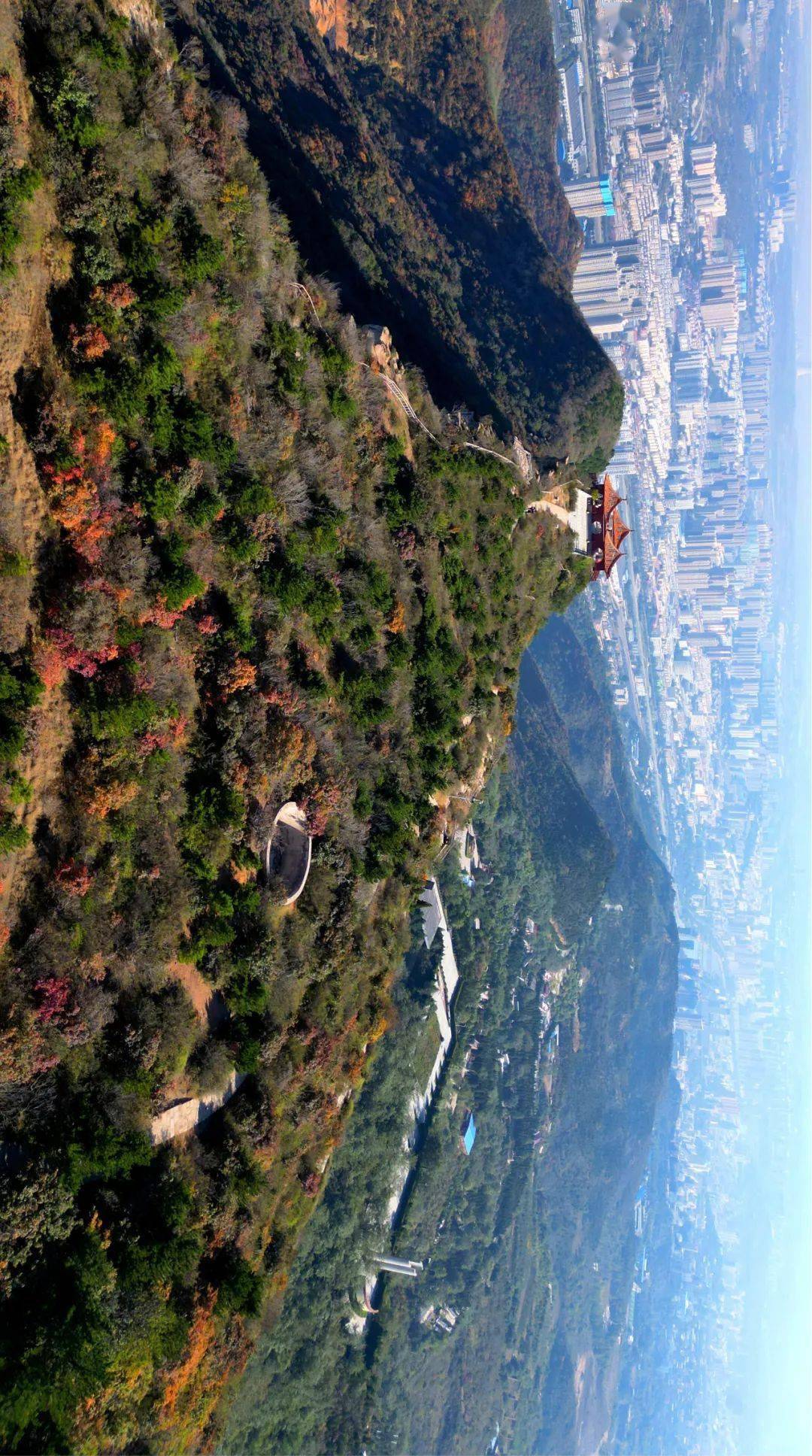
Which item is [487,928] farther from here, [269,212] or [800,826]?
[800,826]

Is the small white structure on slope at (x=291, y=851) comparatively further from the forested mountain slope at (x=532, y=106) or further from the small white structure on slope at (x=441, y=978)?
the forested mountain slope at (x=532, y=106)

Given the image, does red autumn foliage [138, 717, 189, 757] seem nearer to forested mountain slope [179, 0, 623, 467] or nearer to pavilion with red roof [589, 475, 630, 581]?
forested mountain slope [179, 0, 623, 467]

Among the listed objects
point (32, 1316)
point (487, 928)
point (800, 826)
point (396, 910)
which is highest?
point (32, 1316)

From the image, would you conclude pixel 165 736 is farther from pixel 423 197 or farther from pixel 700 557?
pixel 700 557

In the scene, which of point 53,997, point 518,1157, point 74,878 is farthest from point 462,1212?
point 74,878

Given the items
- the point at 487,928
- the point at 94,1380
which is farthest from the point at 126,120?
the point at 487,928
